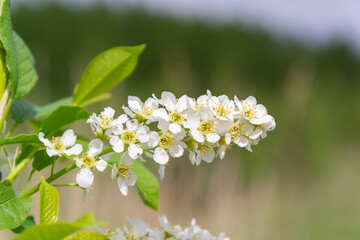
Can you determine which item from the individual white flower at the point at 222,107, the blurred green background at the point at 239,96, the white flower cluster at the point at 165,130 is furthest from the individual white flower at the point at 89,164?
the blurred green background at the point at 239,96

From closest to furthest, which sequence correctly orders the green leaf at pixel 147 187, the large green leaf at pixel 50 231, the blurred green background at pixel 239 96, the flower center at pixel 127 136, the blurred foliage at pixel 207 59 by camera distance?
the large green leaf at pixel 50 231 < the flower center at pixel 127 136 < the green leaf at pixel 147 187 < the blurred green background at pixel 239 96 < the blurred foliage at pixel 207 59

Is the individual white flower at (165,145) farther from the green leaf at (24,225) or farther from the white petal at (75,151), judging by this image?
the green leaf at (24,225)

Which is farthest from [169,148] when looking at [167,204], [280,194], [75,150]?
[280,194]

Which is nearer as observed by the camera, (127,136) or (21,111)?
(127,136)

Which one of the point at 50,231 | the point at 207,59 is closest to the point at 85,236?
the point at 50,231

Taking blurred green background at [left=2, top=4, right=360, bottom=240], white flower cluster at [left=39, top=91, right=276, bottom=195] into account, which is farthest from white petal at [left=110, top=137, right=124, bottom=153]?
blurred green background at [left=2, top=4, right=360, bottom=240]

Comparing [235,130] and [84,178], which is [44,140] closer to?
[84,178]
